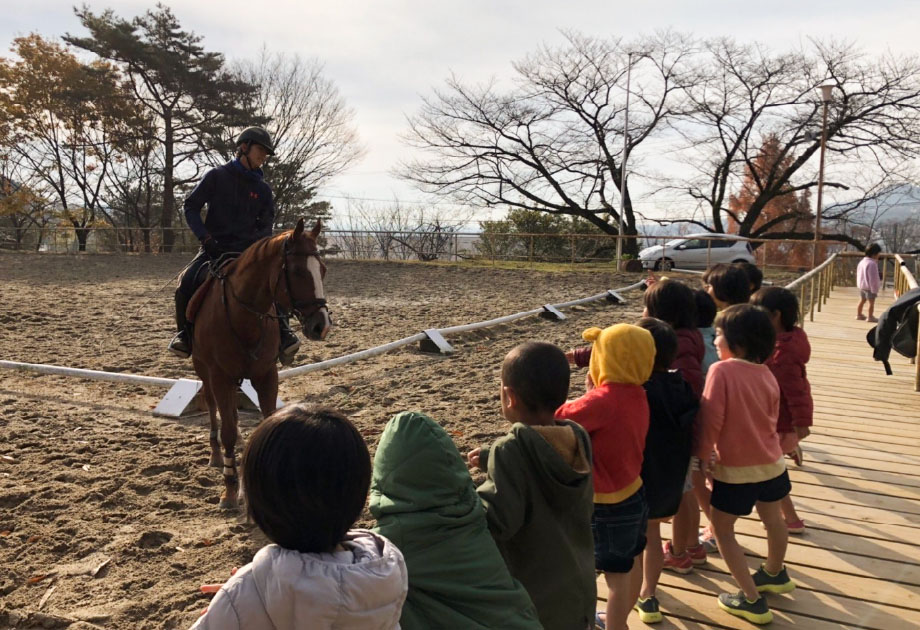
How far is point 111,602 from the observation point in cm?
286

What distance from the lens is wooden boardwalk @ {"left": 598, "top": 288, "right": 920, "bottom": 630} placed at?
8.46 feet

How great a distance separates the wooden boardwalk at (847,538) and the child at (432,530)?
1304 millimetres

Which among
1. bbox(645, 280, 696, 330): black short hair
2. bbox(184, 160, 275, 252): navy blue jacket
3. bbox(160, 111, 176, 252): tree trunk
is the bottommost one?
bbox(645, 280, 696, 330): black short hair

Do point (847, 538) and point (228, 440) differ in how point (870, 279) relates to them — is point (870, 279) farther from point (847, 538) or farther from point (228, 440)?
point (228, 440)

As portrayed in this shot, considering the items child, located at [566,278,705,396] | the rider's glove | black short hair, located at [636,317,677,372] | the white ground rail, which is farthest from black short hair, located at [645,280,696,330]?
the white ground rail

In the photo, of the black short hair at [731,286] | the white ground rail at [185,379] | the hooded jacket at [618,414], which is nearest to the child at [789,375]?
the black short hair at [731,286]

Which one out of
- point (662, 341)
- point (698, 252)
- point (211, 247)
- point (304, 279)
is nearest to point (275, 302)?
point (304, 279)

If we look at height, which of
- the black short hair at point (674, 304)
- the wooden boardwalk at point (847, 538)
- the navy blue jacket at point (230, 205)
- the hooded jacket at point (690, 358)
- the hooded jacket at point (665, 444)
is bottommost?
the wooden boardwalk at point (847, 538)

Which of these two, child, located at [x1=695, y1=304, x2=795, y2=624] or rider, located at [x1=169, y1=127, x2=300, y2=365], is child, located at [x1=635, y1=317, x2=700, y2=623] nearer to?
child, located at [x1=695, y1=304, x2=795, y2=624]

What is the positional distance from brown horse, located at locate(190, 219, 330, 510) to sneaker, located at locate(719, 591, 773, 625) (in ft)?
8.37

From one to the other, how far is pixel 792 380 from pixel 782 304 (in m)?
0.38

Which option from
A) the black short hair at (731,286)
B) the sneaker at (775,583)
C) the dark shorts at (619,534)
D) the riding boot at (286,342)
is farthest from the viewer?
→ the riding boot at (286,342)

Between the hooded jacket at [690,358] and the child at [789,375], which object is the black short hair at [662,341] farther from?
Result: the child at [789,375]

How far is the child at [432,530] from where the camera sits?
4.83ft
